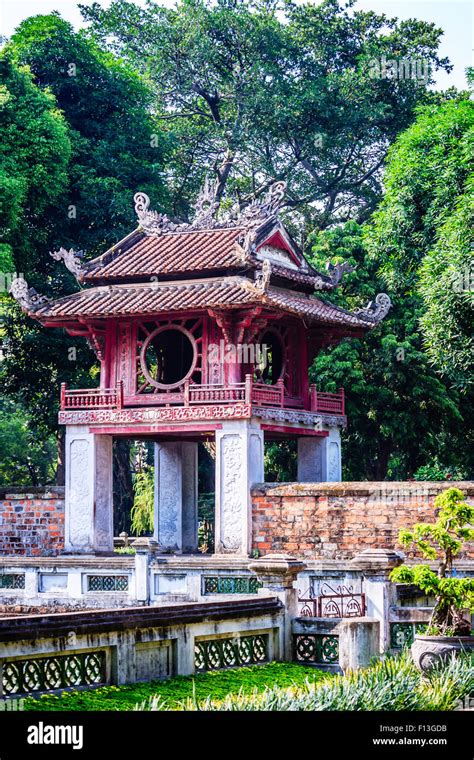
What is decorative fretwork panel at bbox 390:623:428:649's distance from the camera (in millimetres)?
Result: 18266

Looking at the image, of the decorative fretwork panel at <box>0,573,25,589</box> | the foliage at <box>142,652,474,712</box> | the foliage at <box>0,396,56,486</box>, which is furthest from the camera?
the foliage at <box>0,396,56,486</box>

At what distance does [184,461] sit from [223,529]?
5.82m

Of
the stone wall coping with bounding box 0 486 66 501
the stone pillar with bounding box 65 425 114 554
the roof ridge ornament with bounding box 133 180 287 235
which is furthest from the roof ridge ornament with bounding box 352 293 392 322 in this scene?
the stone wall coping with bounding box 0 486 66 501

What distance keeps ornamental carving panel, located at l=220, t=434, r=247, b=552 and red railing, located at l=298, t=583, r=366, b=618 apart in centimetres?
820

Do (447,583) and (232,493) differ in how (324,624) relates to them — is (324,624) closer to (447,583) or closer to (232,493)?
(447,583)

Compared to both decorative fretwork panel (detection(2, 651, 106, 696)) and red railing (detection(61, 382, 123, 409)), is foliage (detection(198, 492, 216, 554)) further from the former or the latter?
decorative fretwork panel (detection(2, 651, 106, 696))

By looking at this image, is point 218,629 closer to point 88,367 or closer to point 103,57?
point 88,367

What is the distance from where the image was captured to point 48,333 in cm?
4397

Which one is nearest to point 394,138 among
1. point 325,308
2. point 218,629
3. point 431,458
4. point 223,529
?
point 431,458

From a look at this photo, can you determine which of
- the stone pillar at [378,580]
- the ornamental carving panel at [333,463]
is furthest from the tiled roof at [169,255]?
the stone pillar at [378,580]

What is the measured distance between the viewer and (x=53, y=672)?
1371 centimetres

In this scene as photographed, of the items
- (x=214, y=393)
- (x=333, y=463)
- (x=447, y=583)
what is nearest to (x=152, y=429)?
(x=214, y=393)

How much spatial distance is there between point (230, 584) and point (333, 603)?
317 cm

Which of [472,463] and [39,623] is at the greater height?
[472,463]
